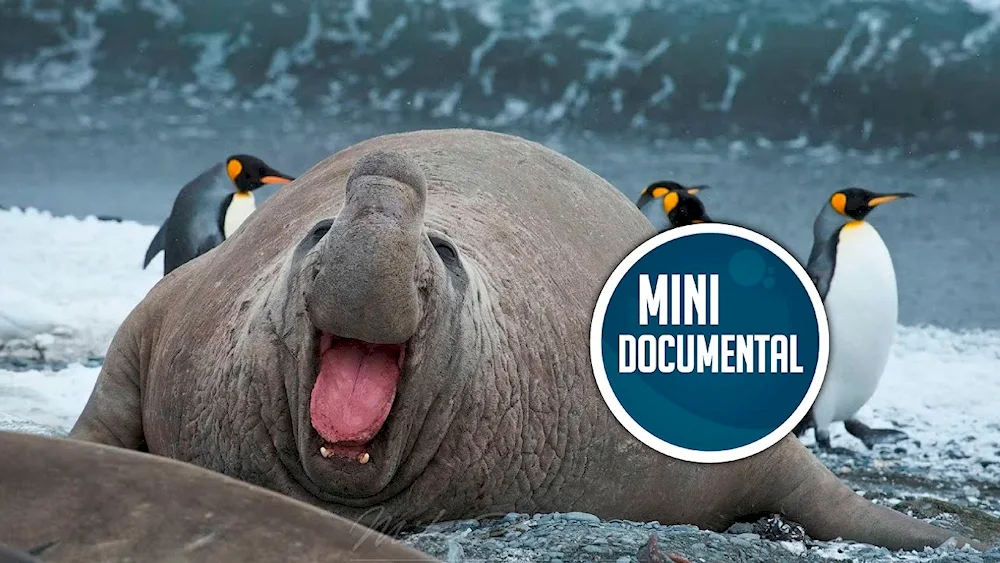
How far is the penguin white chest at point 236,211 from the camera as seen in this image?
6.72m

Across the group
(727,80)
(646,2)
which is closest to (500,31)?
(646,2)

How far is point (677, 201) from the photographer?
661 centimetres

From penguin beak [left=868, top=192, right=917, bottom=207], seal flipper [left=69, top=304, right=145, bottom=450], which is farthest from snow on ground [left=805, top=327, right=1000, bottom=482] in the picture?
seal flipper [left=69, top=304, right=145, bottom=450]

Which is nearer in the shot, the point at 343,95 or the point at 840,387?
the point at 840,387

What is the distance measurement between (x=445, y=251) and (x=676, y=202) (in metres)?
4.56

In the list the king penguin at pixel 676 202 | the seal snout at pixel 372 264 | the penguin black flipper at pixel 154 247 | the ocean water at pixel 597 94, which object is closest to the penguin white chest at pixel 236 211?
the ocean water at pixel 597 94

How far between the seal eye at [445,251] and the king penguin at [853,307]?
11.4 ft

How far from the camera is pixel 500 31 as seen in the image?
6.79 meters

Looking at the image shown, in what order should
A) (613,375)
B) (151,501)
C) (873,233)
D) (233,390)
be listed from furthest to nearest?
(873,233) < (613,375) < (233,390) < (151,501)

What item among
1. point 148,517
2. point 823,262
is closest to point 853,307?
point 823,262

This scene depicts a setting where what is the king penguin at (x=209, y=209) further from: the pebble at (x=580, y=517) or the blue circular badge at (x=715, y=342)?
the pebble at (x=580, y=517)

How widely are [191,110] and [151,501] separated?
5584 millimetres

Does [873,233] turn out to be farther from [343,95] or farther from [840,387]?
[343,95]

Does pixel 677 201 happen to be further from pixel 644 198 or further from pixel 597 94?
pixel 644 198
